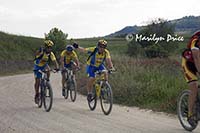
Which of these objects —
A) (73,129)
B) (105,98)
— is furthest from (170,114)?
(73,129)

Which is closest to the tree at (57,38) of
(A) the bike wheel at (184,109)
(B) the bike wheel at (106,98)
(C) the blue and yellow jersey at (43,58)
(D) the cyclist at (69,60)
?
(D) the cyclist at (69,60)

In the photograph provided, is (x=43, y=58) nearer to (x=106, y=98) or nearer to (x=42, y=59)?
(x=42, y=59)

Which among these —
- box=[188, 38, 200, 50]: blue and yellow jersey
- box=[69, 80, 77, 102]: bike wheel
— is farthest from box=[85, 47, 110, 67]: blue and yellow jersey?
box=[188, 38, 200, 50]: blue and yellow jersey

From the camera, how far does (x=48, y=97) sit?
40.5ft

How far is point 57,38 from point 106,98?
5540 cm

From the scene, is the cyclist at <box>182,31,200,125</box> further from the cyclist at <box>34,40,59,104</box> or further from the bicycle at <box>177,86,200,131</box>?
the cyclist at <box>34,40,59,104</box>

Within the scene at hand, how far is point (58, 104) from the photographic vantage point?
13.9 meters

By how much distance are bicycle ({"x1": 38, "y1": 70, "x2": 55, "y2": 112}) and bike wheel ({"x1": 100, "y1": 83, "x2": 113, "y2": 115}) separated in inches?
61.6

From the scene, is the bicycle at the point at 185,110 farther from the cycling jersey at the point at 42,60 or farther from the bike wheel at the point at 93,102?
the cycling jersey at the point at 42,60

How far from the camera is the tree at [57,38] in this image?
210 feet

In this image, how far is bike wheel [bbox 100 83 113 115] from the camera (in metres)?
11.2

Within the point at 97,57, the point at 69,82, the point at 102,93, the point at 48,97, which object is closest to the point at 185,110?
the point at 102,93

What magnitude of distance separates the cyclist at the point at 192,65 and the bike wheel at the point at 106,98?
3140mm

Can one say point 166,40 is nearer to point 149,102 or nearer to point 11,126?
point 149,102
